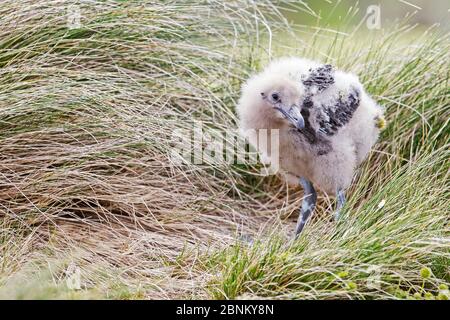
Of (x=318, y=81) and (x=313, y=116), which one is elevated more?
(x=318, y=81)

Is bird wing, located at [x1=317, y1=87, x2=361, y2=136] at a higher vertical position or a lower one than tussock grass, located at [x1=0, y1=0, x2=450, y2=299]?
higher

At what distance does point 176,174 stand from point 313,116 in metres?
0.89

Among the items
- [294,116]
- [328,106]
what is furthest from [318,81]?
[294,116]

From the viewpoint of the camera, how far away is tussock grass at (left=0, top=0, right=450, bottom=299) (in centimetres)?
330

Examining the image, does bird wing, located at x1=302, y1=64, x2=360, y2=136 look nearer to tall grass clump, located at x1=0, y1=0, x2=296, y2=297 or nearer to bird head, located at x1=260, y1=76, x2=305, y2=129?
bird head, located at x1=260, y1=76, x2=305, y2=129

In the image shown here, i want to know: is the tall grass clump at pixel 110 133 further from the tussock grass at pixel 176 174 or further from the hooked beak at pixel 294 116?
the hooked beak at pixel 294 116

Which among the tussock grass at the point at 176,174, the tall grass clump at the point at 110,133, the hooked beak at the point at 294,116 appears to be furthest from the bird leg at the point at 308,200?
the hooked beak at the point at 294,116

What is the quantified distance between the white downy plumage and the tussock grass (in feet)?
0.85

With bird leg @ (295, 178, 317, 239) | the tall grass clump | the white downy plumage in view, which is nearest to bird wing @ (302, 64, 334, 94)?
the white downy plumage

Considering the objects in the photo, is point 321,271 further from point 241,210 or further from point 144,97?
point 144,97

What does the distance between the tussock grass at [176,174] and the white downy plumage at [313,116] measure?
26 centimetres

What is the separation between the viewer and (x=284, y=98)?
3596 mm

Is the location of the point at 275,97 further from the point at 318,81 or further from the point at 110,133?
the point at 110,133
